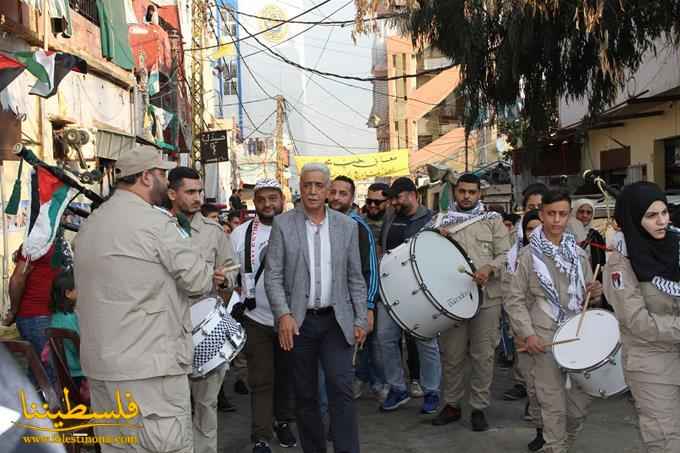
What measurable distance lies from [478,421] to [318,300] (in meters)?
2.05

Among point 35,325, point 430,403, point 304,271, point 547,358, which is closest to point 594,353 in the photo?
point 547,358

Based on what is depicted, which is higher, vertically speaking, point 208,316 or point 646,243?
point 646,243

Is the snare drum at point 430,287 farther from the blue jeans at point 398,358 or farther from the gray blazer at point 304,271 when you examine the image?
the gray blazer at point 304,271

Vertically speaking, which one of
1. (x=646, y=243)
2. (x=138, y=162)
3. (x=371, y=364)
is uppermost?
(x=138, y=162)

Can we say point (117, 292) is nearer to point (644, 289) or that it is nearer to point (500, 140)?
point (644, 289)

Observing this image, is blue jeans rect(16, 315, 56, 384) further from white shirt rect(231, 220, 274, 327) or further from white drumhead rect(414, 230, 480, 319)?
white drumhead rect(414, 230, 480, 319)

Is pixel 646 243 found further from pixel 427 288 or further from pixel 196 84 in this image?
pixel 196 84

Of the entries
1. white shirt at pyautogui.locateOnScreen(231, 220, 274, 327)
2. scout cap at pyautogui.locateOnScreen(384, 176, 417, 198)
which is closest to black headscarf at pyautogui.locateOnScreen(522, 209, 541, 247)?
scout cap at pyautogui.locateOnScreen(384, 176, 417, 198)

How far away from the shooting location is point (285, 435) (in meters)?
6.00

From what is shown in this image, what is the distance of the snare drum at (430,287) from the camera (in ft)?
19.8

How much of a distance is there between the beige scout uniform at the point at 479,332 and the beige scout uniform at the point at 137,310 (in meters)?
3.12

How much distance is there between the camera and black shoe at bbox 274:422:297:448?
19.6 ft

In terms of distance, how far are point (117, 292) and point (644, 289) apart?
2.81 m

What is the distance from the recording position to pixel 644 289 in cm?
418
